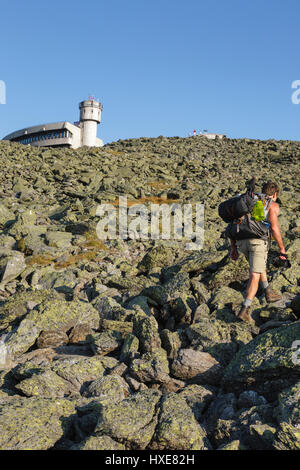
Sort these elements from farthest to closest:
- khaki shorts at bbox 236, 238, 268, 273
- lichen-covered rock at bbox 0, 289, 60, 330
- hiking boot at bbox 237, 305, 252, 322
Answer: lichen-covered rock at bbox 0, 289, 60, 330 < khaki shorts at bbox 236, 238, 268, 273 < hiking boot at bbox 237, 305, 252, 322

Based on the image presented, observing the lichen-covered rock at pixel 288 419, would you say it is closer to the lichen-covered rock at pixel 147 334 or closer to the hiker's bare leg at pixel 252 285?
the lichen-covered rock at pixel 147 334

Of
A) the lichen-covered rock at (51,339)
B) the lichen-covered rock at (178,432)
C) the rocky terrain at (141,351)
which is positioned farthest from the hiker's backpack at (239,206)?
the lichen-covered rock at (51,339)

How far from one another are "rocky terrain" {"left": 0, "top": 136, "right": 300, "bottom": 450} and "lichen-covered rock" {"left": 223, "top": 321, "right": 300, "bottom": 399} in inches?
0.7

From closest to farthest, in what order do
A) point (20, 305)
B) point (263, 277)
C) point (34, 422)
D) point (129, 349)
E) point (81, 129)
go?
1. point (34, 422)
2. point (129, 349)
3. point (263, 277)
4. point (20, 305)
5. point (81, 129)

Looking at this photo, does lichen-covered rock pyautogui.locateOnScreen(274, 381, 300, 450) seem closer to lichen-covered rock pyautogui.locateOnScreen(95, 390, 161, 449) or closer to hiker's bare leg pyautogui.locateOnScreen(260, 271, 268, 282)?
lichen-covered rock pyautogui.locateOnScreen(95, 390, 161, 449)

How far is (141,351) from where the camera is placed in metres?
7.69

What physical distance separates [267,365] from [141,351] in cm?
268

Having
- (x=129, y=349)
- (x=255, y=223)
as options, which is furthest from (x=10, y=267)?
(x=255, y=223)

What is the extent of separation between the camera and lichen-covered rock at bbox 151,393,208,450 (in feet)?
16.3

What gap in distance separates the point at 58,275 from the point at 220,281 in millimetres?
6265

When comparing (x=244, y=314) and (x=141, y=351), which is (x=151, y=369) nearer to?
(x=141, y=351)

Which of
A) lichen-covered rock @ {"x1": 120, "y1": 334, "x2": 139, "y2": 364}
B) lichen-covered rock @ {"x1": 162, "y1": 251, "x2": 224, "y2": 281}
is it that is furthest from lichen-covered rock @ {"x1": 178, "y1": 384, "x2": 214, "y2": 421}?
lichen-covered rock @ {"x1": 162, "y1": 251, "x2": 224, "y2": 281}

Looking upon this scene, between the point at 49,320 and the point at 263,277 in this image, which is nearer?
the point at 263,277

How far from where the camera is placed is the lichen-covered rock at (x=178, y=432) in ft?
16.3
